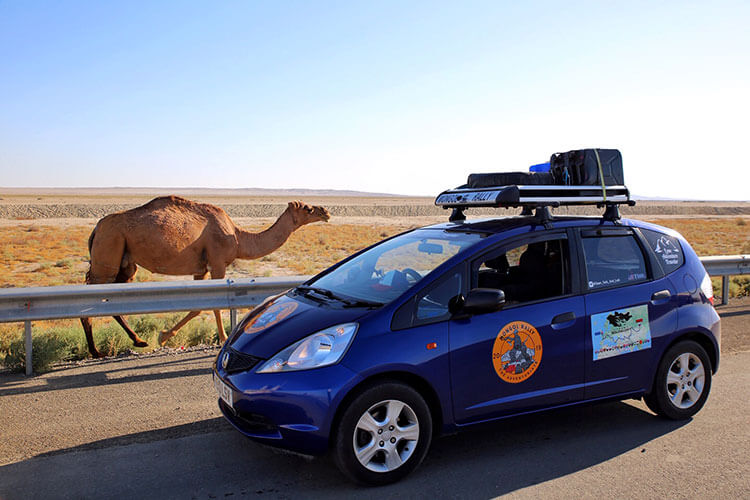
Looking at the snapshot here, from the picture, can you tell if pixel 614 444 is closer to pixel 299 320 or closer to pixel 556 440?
pixel 556 440

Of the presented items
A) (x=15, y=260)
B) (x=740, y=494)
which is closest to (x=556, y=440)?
(x=740, y=494)

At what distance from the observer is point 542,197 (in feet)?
17.6

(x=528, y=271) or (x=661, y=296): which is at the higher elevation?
(x=528, y=271)

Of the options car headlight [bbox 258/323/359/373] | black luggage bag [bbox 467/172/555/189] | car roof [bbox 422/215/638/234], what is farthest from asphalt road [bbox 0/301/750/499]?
black luggage bag [bbox 467/172/555/189]

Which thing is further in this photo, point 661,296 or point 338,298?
point 661,296

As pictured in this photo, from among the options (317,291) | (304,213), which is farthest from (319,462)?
(304,213)

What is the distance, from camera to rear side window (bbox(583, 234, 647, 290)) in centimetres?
531

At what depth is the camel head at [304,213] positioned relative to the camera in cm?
1227

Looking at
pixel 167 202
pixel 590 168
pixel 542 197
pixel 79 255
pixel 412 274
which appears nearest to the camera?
pixel 412 274

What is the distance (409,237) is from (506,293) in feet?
3.68

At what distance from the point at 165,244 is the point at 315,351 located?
20.1 feet

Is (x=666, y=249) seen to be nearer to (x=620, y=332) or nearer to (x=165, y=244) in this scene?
(x=620, y=332)

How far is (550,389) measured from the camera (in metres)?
4.92

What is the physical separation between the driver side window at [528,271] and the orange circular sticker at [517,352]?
0.23m
